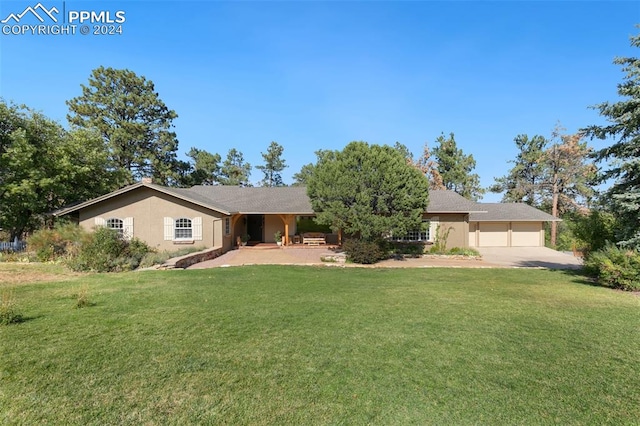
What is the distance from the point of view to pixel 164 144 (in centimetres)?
3253

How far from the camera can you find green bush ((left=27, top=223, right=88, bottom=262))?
12.8 m

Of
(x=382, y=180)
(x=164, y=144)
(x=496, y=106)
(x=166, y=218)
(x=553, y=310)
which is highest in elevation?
(x=164, y=144)

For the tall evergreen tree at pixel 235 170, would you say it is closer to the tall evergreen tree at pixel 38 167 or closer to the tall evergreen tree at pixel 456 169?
the tall evergreen tree at pixel 38 167

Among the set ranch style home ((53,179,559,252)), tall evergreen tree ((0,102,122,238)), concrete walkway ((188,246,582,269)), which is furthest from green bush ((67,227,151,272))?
tall evergreen tree ((0,102,122,238))

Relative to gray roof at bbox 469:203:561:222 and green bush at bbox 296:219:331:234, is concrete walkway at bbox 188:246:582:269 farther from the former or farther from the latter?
gray roof at bbox 469:203:561:222

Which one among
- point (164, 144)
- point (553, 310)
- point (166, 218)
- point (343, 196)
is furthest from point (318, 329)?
point (164, 144)

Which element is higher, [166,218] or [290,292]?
[166,218]

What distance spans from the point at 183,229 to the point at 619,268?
17.8 metres

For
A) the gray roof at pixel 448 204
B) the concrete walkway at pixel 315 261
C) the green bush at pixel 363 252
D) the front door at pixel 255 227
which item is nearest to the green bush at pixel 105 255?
the concrete walkway at pixel 315 261

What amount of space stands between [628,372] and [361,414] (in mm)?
3629

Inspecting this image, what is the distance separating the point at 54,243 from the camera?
13328 mm

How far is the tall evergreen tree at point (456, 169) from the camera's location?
37031 millimetres

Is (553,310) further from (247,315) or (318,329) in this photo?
(247,315)

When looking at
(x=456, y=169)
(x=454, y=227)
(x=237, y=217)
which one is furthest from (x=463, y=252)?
(x=456, y=169)
